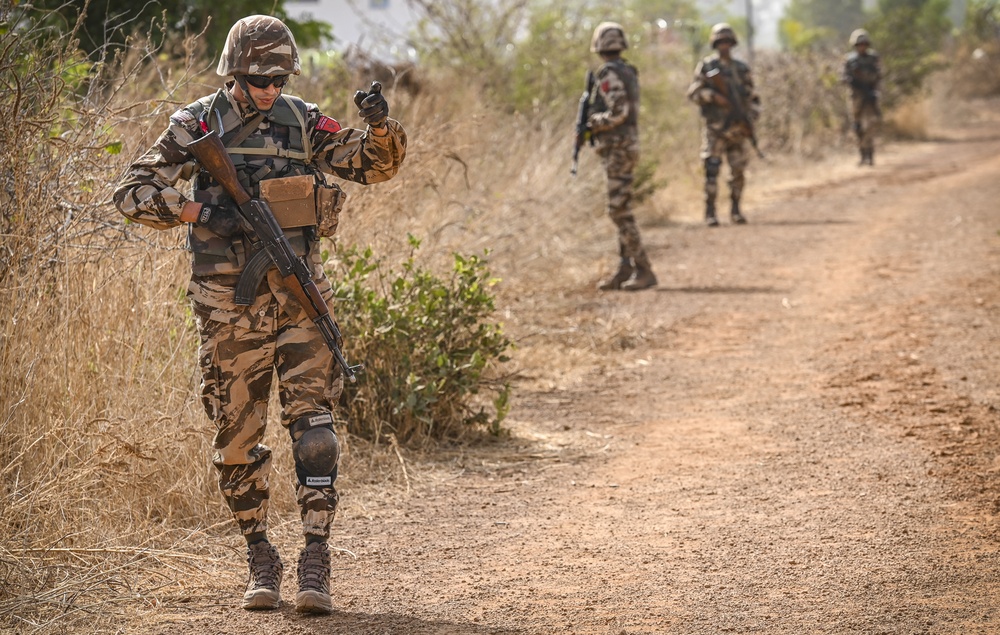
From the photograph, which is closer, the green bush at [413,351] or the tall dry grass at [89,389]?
the tall dry grass at [89,389]

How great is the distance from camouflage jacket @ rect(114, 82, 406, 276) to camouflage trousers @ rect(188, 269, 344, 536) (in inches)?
4.5

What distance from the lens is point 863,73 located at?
1744 centimetres

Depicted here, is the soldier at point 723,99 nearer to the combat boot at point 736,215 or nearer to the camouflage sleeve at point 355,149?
the combat boot at point 736,215

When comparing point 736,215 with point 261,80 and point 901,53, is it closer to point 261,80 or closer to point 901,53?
point 261,80

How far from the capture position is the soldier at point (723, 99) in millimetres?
12172

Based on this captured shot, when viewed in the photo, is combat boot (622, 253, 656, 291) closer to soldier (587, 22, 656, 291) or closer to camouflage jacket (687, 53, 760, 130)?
soldier (587, 22, 656, 291)

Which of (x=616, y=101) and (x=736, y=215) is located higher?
(x=616, y=101)

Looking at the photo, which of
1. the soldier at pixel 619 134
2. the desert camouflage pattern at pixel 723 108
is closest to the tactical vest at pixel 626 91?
the soldier at pixel 619 134

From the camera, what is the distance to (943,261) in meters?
9.89

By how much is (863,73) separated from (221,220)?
1551 centimetres

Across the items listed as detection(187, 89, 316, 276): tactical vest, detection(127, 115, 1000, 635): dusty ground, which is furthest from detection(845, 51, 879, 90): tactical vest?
detection(187, 89, 316, 276): tactical vest

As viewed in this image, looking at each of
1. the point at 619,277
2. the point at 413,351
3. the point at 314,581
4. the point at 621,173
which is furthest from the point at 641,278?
the point at 314,581

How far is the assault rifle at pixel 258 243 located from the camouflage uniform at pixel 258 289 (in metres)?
0.06

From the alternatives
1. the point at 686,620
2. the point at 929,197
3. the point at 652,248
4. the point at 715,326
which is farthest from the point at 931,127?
the point at 686,620
